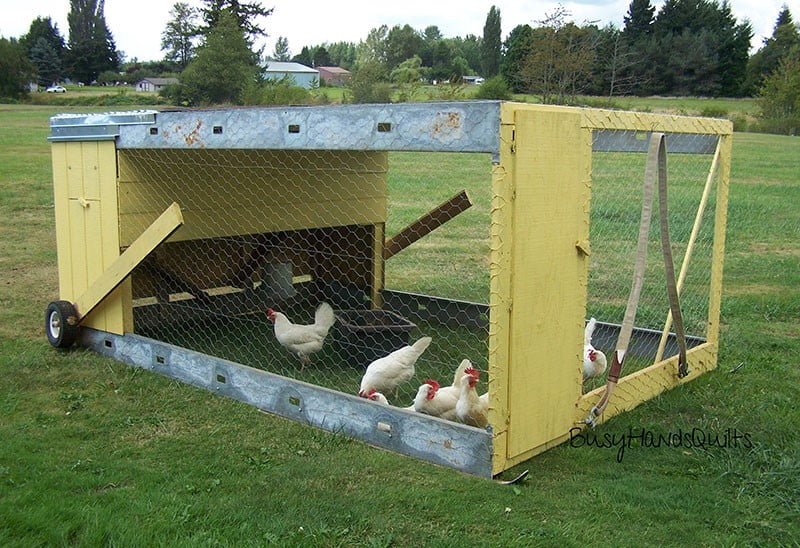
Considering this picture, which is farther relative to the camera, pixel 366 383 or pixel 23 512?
pixel 366 383

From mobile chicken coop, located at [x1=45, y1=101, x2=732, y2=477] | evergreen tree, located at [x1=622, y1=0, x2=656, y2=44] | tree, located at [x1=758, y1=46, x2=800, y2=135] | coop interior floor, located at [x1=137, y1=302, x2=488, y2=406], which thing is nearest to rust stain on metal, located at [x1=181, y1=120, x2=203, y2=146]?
mobile chicken coop, located at [x1=45, y1=101, x2=732, y2=477]

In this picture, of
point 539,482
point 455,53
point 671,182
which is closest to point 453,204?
point 539,482

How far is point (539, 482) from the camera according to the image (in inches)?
120

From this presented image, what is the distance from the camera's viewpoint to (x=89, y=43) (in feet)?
221

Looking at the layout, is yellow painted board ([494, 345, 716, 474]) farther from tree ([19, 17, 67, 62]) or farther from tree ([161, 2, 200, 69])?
tree ([19, 17, 67, 62])

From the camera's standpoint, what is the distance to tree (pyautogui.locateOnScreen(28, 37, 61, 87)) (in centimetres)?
6131

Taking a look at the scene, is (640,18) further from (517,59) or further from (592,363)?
(592,363)

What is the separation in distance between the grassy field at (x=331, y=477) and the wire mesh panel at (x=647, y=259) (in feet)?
2.40

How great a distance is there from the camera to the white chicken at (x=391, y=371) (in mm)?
3932

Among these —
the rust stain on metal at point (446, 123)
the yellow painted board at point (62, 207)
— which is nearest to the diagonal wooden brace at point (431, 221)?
the rust stain on metal at point (446, 123)

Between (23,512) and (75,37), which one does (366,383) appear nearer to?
(23,512)

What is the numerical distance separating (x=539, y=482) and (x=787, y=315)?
4002 mm

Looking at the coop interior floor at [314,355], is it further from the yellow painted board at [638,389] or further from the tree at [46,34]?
the tree at [46,34]

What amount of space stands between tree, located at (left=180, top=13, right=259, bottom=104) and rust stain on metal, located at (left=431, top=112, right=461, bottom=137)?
2497 centimetres
